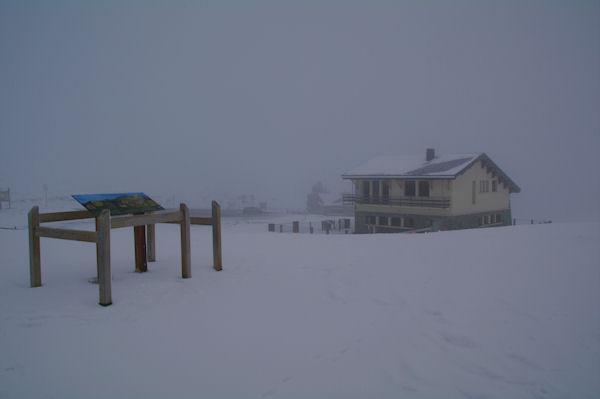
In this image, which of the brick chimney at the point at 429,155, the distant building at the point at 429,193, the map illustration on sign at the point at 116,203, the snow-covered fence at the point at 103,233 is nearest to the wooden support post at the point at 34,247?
the snow-covered fence at the point at 103,233

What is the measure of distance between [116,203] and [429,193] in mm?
25908

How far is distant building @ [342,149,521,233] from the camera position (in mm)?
27656

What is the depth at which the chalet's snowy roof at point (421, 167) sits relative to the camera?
27.1m

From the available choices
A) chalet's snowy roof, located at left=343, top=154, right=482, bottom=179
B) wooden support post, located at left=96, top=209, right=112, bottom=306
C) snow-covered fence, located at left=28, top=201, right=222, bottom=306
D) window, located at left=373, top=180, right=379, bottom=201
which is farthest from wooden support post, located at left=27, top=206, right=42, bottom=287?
window, located at left=373, top=180, right=379, bottom=201

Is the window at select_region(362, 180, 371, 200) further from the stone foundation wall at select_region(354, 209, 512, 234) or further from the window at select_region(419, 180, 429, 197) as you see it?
the window at select_region(419, 180, 429, 197)

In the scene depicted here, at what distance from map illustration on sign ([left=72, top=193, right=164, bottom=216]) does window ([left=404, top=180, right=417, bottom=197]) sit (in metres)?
25.4

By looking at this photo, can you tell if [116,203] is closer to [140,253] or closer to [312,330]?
[140,253]

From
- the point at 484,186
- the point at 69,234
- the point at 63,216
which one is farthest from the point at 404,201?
the point at 69,234

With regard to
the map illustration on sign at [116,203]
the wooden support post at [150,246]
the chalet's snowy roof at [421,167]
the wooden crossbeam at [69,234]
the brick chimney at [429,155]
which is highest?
the brick chimney at [429,155]

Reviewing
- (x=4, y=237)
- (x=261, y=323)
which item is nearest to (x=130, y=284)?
(x=261, y=323)

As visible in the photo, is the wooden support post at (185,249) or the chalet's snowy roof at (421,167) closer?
the wooden support post at (185,249)

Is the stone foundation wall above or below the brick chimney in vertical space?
below

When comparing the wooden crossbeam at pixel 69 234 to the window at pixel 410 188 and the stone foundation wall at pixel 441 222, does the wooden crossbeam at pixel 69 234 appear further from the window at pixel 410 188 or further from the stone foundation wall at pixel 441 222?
the window at pixel 410 188

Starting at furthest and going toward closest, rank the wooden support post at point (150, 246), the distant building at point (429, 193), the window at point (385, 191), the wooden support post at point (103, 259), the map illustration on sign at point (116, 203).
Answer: the window at point (385, 191)
the distant building at point (429, 193)
the wooden support post at point (150, 246)
the map illustration on sign at point (116, 203)
the wooden support post at point (103, 259)
